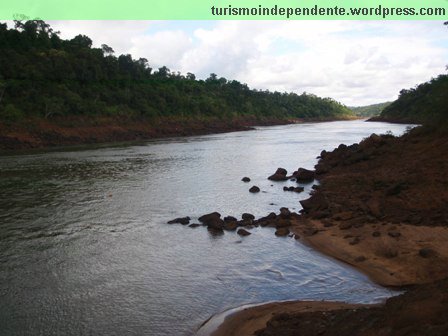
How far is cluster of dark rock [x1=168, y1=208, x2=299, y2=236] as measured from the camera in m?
17.7

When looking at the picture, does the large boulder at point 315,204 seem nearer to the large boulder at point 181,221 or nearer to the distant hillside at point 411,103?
the large boulder at point 181,221

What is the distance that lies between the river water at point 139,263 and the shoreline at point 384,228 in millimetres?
872

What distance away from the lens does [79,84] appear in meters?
80.4

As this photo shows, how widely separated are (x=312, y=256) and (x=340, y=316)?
21.5 feet

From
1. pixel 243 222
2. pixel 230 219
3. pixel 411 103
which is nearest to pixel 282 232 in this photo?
pixel 243 222

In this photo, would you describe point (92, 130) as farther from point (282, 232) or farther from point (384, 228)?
point (384, 228)

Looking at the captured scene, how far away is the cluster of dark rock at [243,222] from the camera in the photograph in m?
17.7

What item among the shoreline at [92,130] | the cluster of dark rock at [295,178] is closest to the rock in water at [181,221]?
the cluster of dark rock at [295,178]

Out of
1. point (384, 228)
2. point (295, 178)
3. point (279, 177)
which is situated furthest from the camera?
point (295, 178)

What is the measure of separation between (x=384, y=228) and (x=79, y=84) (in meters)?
Result: 75.8

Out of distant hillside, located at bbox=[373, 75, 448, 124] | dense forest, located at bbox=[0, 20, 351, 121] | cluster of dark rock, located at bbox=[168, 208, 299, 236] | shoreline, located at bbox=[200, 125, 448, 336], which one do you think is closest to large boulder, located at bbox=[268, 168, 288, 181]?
shoreline, located at bbox=[200, 125, 448, 336]

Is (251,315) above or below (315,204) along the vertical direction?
below

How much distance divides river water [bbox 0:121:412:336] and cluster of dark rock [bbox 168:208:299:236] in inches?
18.5

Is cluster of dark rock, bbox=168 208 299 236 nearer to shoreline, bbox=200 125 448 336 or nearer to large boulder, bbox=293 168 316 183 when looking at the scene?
shoreline, bbox=200 125 448 336
